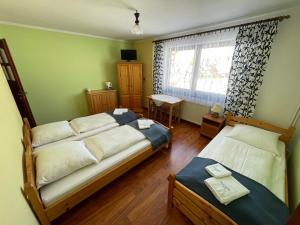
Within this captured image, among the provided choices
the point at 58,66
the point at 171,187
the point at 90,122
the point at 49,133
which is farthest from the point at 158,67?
the point at 171,187

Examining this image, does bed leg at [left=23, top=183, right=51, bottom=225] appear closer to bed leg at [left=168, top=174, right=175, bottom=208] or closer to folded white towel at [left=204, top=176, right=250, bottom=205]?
bed leg at [left=168, top=174, right=175, bottom=208]

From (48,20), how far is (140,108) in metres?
3.13

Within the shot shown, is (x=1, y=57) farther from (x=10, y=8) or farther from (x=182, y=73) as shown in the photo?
(x=182, y=73)

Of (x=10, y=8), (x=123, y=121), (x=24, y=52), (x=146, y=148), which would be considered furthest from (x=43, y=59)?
(x=146, y=148)

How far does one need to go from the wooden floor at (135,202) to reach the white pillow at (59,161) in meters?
0.52

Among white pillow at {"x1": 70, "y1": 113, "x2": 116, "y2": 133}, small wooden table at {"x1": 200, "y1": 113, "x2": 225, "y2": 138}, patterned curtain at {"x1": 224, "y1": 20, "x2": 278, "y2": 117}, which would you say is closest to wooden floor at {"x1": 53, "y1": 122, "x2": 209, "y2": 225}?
small wooden table at {"x1": 200, "y1": 113, "x2": 225, "y2": 138}

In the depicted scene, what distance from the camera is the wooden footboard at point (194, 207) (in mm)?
1092

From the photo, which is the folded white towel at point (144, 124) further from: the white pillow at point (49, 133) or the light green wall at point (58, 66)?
the light green wall at point (58, 66)

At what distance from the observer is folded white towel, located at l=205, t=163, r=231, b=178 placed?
1322mm

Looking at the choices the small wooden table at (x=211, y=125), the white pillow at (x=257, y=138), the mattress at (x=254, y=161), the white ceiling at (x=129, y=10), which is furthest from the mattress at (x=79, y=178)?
the white ceiling at (x=129, y=10)

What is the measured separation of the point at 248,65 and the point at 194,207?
2.48 metres

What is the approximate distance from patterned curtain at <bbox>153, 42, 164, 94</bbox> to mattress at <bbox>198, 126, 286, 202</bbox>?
2.57m

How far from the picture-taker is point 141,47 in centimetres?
435

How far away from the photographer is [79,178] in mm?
1442
